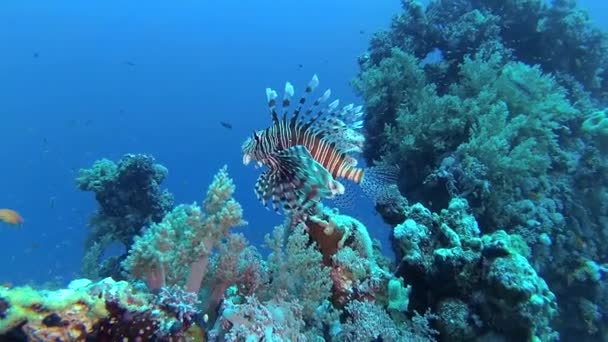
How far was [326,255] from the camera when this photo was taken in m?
4.25

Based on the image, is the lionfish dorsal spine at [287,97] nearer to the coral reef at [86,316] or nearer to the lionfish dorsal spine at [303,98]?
the lionfish dorsal spine at [303,98]

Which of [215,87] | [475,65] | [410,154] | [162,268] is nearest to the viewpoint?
[162,268]

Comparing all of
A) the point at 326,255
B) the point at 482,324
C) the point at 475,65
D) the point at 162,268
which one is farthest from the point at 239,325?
the point at 475,65

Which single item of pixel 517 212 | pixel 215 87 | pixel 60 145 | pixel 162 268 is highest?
pixel 215 87

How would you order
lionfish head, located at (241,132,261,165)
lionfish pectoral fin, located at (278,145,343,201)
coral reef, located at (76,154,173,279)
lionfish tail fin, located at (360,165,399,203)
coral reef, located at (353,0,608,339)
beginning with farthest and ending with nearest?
coral reef, located at (76,154,173,279) → coral reef, located at (353,0,608,339) → lionfish tail fin, located at (360,165,399,203) → lionfish head, located at (241,132,261,165) → lionfish pectoral fin, located at (278,145,343,201)

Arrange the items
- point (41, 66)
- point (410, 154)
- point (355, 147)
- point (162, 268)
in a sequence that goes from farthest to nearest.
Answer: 1. point (41, 66)
2. point (410, 154)
3. point (355, 147)
4. point (162, 268)

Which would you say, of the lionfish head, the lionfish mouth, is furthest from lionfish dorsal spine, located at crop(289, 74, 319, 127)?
the lionfish mouth

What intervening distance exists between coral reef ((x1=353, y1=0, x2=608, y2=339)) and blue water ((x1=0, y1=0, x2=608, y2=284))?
146ft

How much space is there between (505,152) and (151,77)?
86.4 metres

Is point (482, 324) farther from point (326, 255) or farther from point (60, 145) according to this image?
point (60, 145)

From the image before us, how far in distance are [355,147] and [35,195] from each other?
63.1 m

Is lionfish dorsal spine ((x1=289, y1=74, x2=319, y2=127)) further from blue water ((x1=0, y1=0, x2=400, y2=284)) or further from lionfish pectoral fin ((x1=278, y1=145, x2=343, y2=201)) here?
blue water ((x1=0, y1=0, x2=400, y2=284))

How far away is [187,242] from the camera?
138 inches

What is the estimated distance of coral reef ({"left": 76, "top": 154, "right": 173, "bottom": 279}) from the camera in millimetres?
8203
